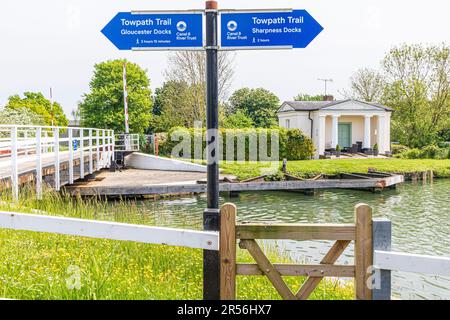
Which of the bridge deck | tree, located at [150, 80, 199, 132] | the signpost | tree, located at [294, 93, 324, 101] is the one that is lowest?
the bridge deck

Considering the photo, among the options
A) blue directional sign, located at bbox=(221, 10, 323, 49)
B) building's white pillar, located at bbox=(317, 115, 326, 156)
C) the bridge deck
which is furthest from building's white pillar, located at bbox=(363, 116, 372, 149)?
blue directional sign, located at bbox=(221, 10, 323, 49)

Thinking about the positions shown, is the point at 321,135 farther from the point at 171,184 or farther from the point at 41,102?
the point at 41,102

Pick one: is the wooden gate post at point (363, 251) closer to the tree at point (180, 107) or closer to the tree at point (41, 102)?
the tree at point (180, 107)

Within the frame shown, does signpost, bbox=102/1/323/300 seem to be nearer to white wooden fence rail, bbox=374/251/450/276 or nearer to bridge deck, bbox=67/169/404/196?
white wooden fence rail, bbox=374/251/450/276

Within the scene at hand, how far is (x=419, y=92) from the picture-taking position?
33500mm

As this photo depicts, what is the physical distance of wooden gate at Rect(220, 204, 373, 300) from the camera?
316 centimetres

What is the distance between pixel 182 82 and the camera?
2817 centimetres

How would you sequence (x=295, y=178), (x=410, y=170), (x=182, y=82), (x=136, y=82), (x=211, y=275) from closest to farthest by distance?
(x=211, y=275) → (x=295, y=178) → (x=410, y=170) → (x=182, y=82) → (x=136, y=82)

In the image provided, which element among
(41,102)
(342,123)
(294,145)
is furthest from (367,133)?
(41,102)

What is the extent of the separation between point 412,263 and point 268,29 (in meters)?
1.93

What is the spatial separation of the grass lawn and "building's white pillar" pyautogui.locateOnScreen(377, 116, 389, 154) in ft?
18.6

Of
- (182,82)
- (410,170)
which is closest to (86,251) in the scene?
(410,170)
